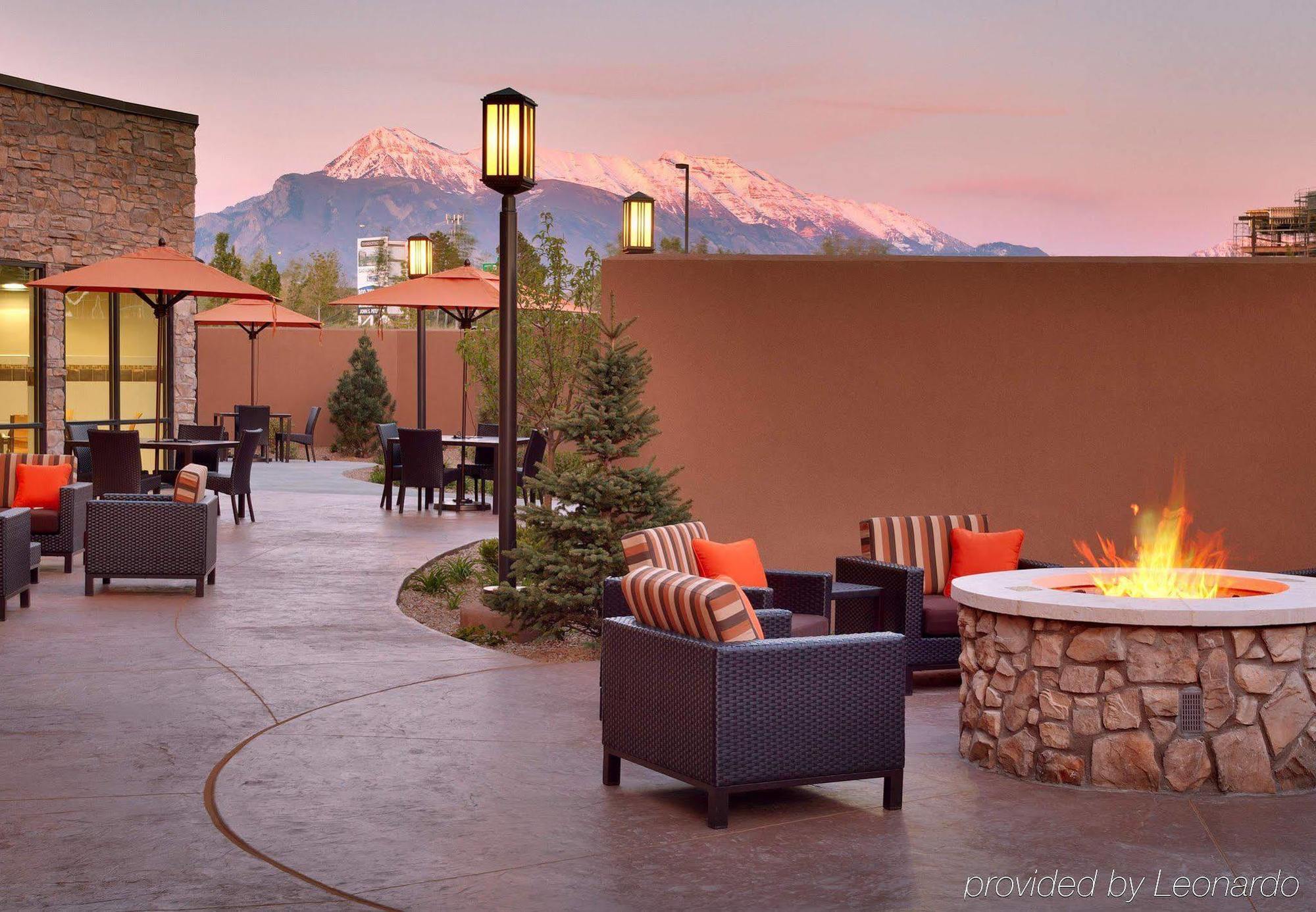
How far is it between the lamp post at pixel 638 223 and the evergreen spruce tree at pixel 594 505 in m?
3.40

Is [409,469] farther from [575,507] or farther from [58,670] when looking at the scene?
[58,670]

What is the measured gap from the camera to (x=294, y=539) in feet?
40.1

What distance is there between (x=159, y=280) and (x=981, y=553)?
7.96 meters

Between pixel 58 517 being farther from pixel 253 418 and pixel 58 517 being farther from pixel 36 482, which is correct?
pixel 253 418

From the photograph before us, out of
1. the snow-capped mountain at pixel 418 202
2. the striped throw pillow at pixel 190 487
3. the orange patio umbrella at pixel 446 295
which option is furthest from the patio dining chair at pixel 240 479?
the snow-capped mountain at pixel 418 202

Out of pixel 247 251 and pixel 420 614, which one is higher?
pixel 247 251

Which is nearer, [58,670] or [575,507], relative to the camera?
[58,670]

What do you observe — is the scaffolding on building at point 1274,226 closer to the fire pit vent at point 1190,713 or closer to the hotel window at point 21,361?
the fire pit vent at point 1190,713

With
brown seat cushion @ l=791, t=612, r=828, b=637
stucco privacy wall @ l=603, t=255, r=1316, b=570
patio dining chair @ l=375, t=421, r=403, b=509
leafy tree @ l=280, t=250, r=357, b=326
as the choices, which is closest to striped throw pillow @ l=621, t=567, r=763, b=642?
brown seat cushion @ l=791, t=612, r=828, b=637

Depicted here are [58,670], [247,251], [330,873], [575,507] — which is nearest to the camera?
[330,873]

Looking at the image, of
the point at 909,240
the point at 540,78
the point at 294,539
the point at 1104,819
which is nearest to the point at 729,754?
the point at 1104,819

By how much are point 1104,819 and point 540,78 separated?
4391 cm

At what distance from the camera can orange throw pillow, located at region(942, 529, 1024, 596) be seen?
7.45 metres

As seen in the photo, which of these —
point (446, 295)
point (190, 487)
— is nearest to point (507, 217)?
point (190, 487)
